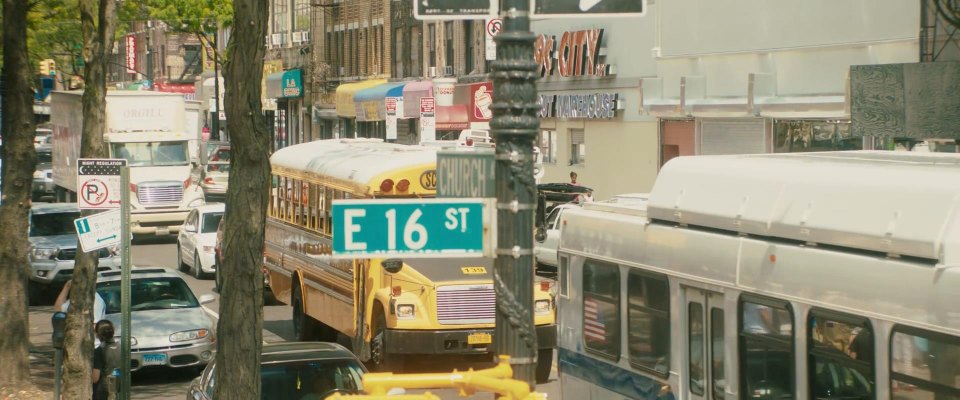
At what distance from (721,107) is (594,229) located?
21.2 metres

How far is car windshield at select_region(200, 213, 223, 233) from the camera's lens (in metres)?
29.7

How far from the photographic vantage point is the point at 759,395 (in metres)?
9.16

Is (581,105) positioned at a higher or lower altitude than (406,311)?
higher

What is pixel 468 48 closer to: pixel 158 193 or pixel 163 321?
pixel 158 193

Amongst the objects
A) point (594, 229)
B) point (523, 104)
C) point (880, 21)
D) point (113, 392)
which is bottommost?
point (113, 392)

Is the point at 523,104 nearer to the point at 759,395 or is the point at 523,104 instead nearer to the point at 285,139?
the point at 759,395

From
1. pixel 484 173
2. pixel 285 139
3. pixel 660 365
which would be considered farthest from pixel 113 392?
pixel 285 139

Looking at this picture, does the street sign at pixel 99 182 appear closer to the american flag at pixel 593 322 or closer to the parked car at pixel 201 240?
the american flag at pixel 593 322

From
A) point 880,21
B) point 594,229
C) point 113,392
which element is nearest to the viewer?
point 594,229

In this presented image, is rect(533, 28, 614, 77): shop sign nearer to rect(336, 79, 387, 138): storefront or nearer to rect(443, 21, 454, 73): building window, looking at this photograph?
rect(443, 21, 454, 73): building window

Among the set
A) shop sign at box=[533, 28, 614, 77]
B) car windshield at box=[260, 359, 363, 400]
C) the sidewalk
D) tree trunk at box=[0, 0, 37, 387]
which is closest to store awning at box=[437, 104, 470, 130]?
shop sign at box=[533, 28, 614, 77]

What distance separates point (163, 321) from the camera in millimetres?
18516

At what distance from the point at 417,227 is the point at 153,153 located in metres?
33.6

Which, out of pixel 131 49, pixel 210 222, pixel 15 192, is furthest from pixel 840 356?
pixel 131 49
